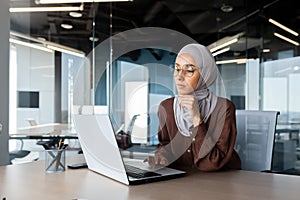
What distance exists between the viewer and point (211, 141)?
1.10 m

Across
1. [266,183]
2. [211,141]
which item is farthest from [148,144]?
[266,183]

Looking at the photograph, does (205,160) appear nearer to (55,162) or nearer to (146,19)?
(55,162)

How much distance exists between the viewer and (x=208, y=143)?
109 cm

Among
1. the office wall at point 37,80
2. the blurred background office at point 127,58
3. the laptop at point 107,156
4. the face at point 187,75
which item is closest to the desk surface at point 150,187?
the laptop at point 107,156

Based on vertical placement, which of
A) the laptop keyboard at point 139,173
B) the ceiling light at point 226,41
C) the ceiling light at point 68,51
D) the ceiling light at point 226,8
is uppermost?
the ceiling light at point 226,8

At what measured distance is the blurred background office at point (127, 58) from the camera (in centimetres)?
348

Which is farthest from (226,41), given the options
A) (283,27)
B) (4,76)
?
(4,76)

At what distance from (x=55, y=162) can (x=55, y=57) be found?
308 cm

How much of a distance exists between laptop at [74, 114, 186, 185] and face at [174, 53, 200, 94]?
0.30 m

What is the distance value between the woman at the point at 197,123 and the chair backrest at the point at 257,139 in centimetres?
37

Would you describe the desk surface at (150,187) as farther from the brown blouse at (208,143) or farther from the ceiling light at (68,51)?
the ceiling light at (68,51)

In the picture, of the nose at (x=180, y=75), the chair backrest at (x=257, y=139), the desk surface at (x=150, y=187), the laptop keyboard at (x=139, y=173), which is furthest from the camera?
the chair backrest at (x=257, y=139)

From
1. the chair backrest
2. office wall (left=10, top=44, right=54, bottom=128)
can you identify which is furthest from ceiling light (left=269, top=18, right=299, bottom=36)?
office wall (left=10, top=44, right=54, bottom=128)

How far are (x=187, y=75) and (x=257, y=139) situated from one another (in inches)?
24.9
